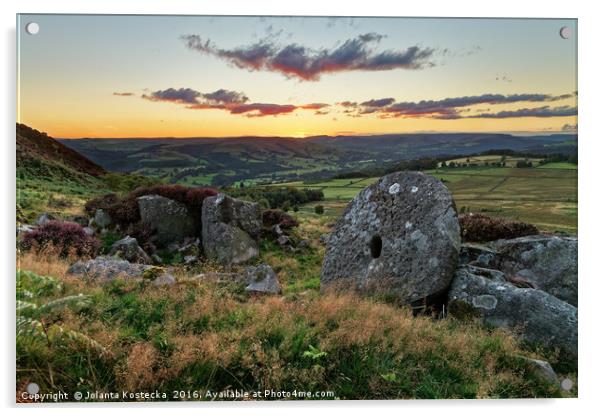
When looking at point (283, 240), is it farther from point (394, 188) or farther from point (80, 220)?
point (394, 188)

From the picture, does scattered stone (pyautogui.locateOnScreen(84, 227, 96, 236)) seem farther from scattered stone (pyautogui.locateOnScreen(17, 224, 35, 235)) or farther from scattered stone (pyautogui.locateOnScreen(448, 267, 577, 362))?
scattered stone (pyautogui.locateOnScreen(448, 267, 577, 362))

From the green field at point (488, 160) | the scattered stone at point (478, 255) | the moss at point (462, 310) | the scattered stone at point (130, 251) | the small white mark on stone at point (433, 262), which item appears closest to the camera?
the moss at point (462, 310)

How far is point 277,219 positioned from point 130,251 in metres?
4.71

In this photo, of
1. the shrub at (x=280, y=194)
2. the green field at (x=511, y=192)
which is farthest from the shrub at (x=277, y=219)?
the green field at (x=511, y=192)

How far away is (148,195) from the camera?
44.7ft

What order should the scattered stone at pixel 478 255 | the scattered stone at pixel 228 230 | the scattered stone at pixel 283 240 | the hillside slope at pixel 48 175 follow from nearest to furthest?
the hillside slope at pixel 48 175, the scattered stone at pixel 478 255, the scattered stone at pixel 228 230, the scattered stone at pixel 283 240

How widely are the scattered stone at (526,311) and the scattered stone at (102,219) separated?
9985 mm

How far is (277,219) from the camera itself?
14828 millimetres

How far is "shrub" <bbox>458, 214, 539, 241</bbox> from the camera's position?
10430 millimetres

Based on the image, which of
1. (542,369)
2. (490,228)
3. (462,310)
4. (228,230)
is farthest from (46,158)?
(490,228)

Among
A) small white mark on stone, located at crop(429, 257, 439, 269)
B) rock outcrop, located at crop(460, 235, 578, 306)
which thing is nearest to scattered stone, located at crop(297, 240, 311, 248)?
rock outcrop, located at crop(460, 235, 578, 306)

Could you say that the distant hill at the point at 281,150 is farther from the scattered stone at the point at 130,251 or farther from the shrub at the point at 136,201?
the shrub at the point at 136,201

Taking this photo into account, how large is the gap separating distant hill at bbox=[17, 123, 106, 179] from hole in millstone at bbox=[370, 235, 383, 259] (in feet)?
20.2

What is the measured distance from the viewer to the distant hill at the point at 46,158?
317 inches
